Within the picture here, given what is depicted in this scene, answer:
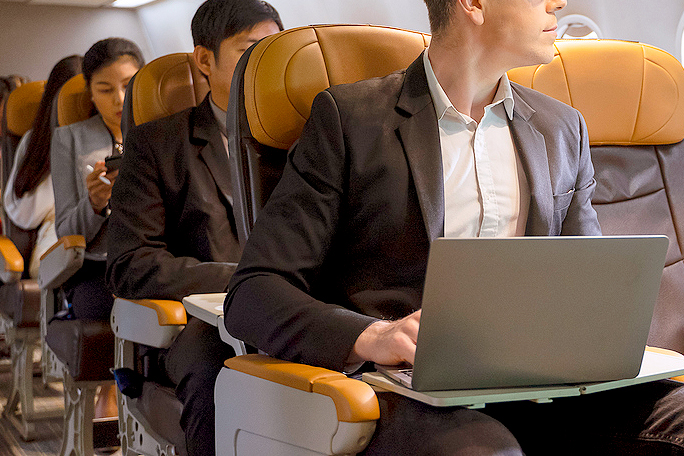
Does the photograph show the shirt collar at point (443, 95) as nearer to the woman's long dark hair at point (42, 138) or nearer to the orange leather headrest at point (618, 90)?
the orange leather headrest at point (618, 90)

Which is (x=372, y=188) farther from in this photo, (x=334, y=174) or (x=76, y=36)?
(x=76, y=36)

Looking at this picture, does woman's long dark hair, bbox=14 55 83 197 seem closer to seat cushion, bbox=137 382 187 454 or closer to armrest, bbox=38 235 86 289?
armrest, bbox=38 235 86 289

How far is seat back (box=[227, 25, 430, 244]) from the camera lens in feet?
4.75

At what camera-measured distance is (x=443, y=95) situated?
1.36 metres

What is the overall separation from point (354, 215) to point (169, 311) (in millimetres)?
621

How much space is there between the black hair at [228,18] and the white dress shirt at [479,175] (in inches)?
31.9

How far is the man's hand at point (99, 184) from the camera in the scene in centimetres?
245

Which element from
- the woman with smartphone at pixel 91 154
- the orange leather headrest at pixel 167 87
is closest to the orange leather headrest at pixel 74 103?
the woman with smartphone at pixel 91 154

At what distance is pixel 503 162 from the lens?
1395 mm

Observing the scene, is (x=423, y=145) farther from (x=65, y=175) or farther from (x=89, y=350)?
(x=65, y=175)

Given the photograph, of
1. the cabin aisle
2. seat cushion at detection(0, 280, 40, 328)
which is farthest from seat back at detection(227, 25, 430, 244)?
seat cushion at detection(0, 280, 40, 328)

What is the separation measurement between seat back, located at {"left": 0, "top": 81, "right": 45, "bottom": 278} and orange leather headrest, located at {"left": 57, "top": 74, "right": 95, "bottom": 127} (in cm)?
56

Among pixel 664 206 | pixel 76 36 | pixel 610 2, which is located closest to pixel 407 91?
pixel 664 206

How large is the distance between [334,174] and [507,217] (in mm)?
318
